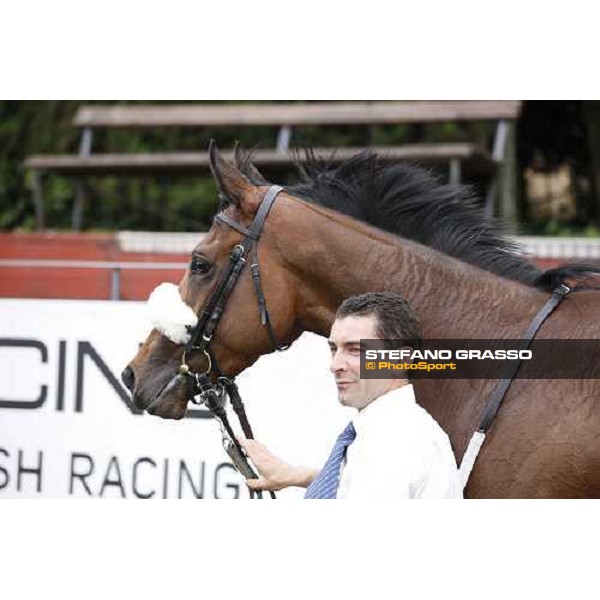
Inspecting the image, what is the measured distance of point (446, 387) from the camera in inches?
128

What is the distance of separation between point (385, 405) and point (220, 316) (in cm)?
104

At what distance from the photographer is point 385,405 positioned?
102 inches

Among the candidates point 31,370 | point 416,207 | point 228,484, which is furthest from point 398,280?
point 31,370

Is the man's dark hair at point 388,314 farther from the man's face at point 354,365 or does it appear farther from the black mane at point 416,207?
the black mane at point 416,207

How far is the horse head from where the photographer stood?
3461 millimetres

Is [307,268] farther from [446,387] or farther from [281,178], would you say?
[281,178]

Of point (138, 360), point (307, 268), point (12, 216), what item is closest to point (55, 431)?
point (138, 360)

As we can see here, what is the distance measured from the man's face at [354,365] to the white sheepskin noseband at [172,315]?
90 centimetres

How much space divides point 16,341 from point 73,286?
1.63m

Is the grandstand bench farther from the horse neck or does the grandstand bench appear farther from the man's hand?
the man's hand

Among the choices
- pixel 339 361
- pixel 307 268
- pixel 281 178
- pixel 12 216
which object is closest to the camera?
pixel 339 361

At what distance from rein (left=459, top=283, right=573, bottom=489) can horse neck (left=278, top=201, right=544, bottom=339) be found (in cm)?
8

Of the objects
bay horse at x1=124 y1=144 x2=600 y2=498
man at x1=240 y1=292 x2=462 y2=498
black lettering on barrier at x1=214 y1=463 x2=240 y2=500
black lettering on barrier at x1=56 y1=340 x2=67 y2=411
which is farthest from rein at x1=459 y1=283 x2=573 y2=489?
black lettering on barrier at x1=56 y1=340 x2=67 y2=411
